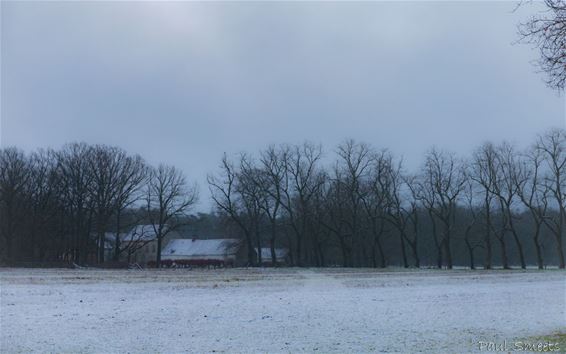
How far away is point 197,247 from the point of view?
123 meters

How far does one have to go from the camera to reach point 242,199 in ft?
283

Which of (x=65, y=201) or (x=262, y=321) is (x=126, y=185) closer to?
(x=65, y=201)

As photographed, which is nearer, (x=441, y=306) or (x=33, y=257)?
(x=441, y=306)

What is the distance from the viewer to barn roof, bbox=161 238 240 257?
117 m

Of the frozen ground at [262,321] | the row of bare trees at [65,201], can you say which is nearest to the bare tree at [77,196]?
the row of bare trees at [65,201]

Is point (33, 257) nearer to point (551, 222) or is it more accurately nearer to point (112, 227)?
point (112, 227)

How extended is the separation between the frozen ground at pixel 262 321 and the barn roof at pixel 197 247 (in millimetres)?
87063

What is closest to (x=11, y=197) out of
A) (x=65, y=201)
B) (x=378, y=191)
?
(x=65, y=201)

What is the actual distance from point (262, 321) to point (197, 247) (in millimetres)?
107851

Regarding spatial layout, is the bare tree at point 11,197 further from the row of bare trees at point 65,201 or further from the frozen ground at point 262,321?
the frozen ground at point 262,321

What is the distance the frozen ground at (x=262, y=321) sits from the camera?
13562 millimetres

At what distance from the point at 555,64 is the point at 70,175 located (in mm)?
76739

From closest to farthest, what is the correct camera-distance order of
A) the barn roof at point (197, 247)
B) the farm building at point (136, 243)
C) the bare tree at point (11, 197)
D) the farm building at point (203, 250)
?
the bare tree at point (11, 197) → the farm building at point (136, 243) → the farm building at point (203, 250) → the barn roof at point (197, 247)

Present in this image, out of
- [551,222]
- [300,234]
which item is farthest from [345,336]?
[551,222]
